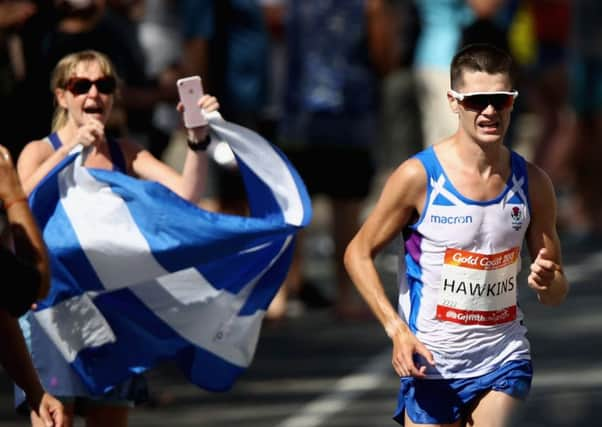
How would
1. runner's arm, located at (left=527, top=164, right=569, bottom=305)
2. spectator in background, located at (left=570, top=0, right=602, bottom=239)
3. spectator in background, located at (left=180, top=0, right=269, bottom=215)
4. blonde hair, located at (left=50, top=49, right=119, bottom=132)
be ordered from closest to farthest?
1. runner's arm, located at (left=527, top=164, right=569, bottom=305)
2. blonde hair, located at (left=50, top=49, right=119, bottom=132)
3. spectator in background, located at (left=180, top=0, right=269, bottom=215)
4. spectator in background, located at (left=570, top=0, right=602, bottom=239)

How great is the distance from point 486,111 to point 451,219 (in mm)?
378

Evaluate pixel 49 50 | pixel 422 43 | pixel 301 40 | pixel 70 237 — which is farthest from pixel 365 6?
pixel 70 237

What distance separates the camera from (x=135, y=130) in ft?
35.9

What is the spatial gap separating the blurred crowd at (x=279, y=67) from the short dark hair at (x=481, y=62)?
1.79 m

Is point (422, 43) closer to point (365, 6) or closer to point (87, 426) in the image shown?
point (365, 6)

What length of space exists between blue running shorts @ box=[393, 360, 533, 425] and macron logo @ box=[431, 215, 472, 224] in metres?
0.51

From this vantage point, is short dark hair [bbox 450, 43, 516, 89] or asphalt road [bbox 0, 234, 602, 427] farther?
asphalt road [bbox 0, 234, 602, 427]

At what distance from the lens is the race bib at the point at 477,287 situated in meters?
6.82

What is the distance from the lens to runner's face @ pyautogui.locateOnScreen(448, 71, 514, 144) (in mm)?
6723

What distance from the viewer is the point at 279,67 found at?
13.8m

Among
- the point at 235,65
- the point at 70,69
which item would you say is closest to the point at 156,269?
the point at 70,69

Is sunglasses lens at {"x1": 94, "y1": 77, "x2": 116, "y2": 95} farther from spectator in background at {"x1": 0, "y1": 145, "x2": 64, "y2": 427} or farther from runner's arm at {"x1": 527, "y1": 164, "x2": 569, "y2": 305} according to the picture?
runner's arm at {"x1": 527, "y1": 164, "x2": 569, "y2": 305}

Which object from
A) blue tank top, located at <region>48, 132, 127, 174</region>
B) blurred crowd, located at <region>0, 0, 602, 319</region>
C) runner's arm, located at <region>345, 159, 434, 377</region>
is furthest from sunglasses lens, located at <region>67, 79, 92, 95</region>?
runner's arm, located at <region>345, 159, 434, 377</region>

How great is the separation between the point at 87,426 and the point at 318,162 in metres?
5.16
